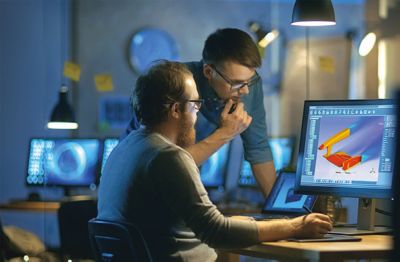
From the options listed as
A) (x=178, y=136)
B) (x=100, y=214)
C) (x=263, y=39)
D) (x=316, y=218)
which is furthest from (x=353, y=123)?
(x=263, y=39)

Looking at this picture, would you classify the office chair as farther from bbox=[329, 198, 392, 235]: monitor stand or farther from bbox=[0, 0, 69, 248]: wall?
bbox=[0, 0, 69, 248]: wall

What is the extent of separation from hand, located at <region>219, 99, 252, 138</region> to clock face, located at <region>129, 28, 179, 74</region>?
523 centimetres

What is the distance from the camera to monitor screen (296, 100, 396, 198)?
10.8ft

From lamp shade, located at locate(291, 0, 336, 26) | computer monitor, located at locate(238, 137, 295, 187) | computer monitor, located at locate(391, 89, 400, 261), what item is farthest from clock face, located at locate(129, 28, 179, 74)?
computer monitor, located at locate(391, 89, 400, 261)

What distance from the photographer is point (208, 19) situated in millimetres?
8844

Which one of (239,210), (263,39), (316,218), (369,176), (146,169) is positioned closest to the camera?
(146,169)

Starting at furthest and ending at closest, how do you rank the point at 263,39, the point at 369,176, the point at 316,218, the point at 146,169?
the point at 263,39 < the point at 369,176 < the point at 316,218 < the point at 146,169

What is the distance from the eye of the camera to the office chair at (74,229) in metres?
5.25

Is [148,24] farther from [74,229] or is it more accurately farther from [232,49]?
[232,49]

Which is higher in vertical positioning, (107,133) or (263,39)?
(263,39)

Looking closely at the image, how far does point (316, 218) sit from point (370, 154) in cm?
37

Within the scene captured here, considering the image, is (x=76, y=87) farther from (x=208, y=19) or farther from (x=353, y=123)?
(x=353, y=123)

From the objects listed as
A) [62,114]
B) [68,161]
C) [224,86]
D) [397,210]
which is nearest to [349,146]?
[224,86]

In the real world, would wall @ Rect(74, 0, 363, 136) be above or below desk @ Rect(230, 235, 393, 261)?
above
